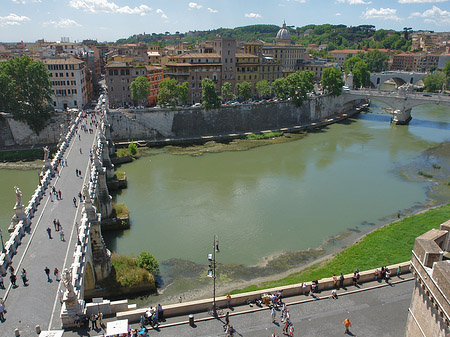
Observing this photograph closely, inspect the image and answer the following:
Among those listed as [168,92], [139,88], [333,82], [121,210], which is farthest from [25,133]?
[333,82]

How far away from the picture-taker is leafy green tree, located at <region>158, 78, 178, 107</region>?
1713 inches

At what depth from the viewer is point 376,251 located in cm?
1970

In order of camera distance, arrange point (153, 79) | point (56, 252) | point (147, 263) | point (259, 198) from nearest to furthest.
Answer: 1. point (56, 252)
2. point (147, 263)
3. point (259, 198)
4. point (153, 79)

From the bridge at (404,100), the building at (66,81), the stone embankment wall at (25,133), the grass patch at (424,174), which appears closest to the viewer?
the grass patch at (424,174)

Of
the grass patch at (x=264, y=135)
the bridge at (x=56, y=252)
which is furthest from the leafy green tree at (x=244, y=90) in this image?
the bridge at (x=56, y=252)

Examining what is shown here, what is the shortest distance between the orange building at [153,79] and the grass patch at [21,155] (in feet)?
51.7

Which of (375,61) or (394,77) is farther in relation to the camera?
(375,61)

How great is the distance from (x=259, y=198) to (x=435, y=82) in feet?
198

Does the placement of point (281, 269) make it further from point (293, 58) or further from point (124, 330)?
point (293, 58)

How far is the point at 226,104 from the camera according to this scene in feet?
156

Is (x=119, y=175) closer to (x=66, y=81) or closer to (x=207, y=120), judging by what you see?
(x=207, y=120)

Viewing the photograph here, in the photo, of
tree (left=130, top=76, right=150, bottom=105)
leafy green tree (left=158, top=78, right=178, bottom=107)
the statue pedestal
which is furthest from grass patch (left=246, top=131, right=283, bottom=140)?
the statue pedestal

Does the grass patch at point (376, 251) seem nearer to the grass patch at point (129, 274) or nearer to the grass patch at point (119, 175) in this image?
the grass patch at point (129, 274)

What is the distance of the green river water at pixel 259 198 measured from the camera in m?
21.4
